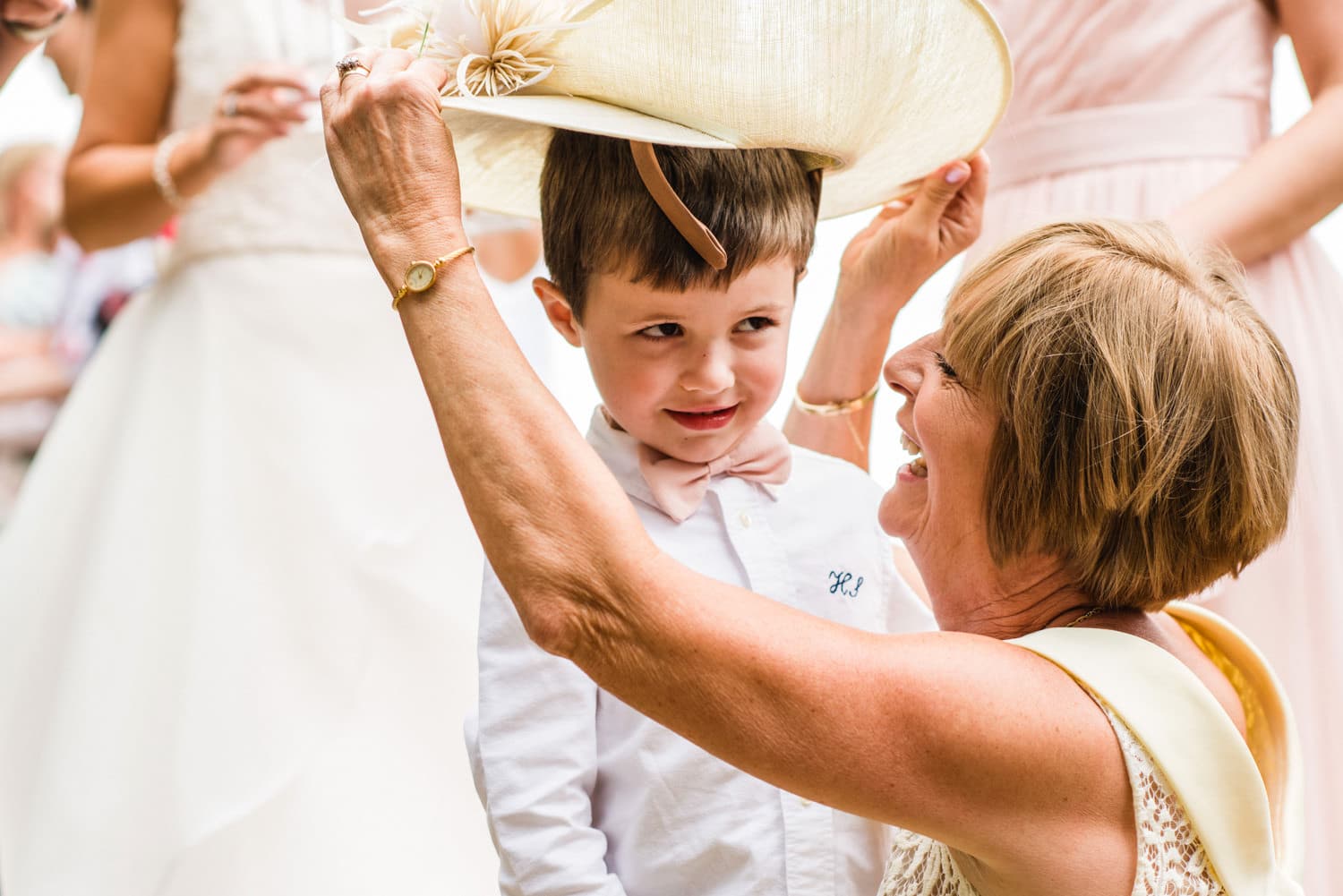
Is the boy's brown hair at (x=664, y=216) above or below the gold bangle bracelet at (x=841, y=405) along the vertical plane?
above

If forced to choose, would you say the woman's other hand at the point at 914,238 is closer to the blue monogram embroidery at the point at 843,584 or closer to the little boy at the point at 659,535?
the little boy at the point at 659,535

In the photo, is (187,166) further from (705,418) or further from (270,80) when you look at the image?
(705,418)

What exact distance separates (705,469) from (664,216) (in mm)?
346

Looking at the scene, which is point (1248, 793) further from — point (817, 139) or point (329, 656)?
point (329, 656)

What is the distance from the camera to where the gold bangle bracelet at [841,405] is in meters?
2.03

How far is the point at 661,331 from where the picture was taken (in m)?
1.54

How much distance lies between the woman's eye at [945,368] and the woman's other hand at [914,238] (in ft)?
1.21

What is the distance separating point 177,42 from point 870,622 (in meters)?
1.94

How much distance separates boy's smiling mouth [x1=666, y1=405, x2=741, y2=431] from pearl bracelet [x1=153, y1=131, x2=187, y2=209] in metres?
1.51

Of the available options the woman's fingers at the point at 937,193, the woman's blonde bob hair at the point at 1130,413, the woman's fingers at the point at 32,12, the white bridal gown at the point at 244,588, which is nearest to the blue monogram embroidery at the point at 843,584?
the woman's blonde bob hair at the point at 1130,413

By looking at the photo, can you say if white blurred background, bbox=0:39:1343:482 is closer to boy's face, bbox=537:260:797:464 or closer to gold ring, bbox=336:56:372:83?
boy's face, bbox=537:260:797:464

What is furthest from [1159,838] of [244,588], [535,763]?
[244,588]

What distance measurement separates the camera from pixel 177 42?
270cm

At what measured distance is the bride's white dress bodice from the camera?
105 inches
